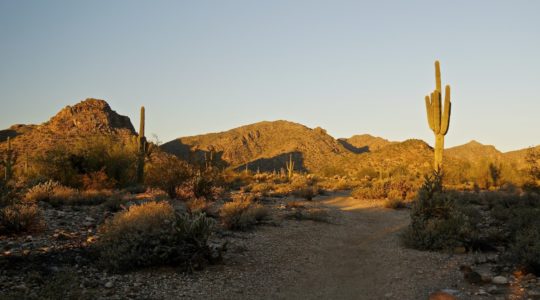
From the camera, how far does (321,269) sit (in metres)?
8.53

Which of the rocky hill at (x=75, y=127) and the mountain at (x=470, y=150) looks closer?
the rocky hill at (x=75, y=127)

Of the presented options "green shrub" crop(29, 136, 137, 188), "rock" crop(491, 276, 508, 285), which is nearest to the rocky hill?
"green shrub" crop(29, 136, 137, 188)

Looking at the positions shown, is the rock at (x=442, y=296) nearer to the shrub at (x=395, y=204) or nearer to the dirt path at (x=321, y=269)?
the dirt path at (x=321, y=269)

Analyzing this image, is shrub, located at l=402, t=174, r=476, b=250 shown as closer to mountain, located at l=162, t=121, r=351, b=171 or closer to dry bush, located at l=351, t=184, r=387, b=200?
dry bush, located at l=351, t=184, r=387, b=200

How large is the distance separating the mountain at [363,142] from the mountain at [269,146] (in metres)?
12.2

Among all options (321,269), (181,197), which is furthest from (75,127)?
(321,269)

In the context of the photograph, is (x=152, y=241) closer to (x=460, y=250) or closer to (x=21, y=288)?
(x=21, y=288)

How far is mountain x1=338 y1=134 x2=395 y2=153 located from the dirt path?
262 ft

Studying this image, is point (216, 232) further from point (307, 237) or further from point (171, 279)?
point (171, 279)

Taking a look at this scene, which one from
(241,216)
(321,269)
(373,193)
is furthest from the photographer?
(373,193)

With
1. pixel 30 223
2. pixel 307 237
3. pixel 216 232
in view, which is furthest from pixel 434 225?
pixel 30 223

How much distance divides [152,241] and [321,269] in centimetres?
320

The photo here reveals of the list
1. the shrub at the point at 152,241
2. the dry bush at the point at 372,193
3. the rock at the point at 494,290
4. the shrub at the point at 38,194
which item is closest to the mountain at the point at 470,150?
the dry bush at the point at 372,193

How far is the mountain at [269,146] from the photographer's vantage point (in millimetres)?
68137
